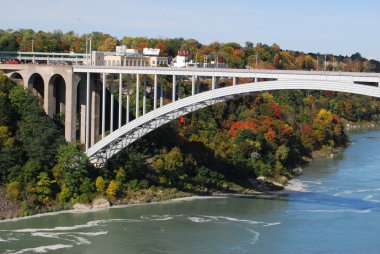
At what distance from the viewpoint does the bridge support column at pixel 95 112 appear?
2034cm

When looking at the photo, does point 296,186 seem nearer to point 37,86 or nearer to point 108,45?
point 37,86

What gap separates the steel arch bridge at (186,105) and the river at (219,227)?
6.23ft

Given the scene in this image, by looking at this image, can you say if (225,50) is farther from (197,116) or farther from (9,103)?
(9,103)

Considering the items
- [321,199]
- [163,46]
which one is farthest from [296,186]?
[163,46]

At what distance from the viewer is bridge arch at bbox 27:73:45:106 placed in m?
21.2

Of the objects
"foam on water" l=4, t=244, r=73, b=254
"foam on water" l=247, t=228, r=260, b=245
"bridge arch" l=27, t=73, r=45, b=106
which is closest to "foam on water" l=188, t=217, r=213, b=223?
"foam on water" l=247, t=228, r=260, b=245

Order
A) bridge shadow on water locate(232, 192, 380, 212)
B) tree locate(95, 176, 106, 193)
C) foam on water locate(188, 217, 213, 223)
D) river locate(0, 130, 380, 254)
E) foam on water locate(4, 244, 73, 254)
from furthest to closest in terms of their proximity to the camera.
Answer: bridge shadow on water locate(232, 192, 380, 212) < tree locate(95, 176, 106, 193) < foam on water locate(188, 217, 213, 223) < river locate(0, 130, 380, 254) < foam on water locate(4, 244, 73, 254)

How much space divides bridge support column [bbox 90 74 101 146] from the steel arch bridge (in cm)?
78

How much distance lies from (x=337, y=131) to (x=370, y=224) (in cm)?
1672

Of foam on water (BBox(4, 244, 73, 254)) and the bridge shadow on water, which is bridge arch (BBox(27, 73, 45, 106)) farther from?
foam on water (BBox(4, 244, 73, 254))

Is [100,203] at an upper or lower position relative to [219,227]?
upper

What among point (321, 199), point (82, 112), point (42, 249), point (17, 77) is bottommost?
point (42, 249)

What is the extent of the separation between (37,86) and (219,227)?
26.1ft

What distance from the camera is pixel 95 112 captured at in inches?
803
